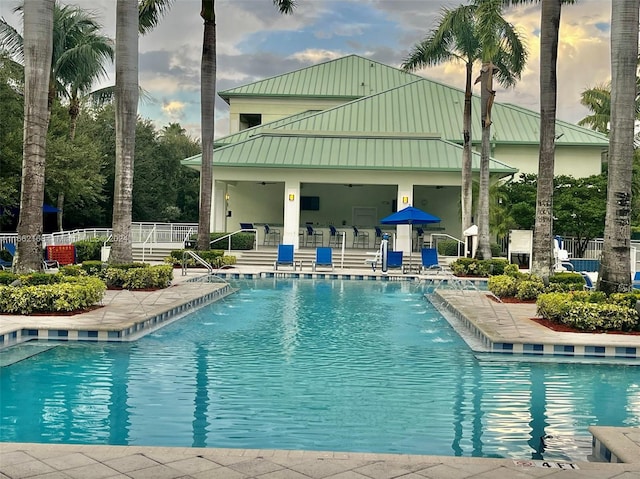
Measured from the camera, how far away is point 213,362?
29.5 feet

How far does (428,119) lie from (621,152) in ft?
80.3

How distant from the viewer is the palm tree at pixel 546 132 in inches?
573

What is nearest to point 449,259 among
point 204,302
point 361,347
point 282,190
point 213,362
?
point 282,190

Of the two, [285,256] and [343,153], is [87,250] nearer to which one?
[285,256]

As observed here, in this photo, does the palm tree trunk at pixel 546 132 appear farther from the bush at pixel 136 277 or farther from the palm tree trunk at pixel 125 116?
the palm tree trunk at pixel 125 116

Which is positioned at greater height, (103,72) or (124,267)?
(103,72)

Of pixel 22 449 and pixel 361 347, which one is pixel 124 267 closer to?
pixel 361 347

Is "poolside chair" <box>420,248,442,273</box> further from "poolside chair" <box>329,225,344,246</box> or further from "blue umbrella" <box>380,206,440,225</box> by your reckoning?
"poolside chair" <box>329,225,344,246</box>

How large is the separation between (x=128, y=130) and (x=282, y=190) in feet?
62.4

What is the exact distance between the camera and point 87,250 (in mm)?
25016

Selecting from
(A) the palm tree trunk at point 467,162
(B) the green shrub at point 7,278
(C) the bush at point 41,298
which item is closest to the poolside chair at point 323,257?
(A) the palm tree trunk at point 467,162

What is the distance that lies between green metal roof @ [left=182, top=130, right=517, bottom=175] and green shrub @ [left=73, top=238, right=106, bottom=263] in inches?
238

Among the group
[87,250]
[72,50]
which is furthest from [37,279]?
[72,50]

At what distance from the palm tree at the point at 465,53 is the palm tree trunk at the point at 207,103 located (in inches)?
330
